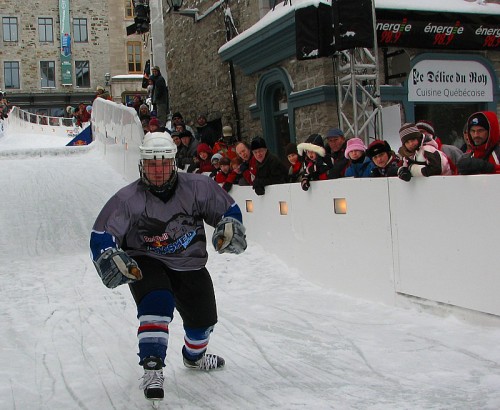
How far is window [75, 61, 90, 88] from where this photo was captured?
4884 centimetres

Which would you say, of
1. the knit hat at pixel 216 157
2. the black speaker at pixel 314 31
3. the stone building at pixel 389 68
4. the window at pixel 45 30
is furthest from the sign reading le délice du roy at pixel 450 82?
the window at pixel 45 30

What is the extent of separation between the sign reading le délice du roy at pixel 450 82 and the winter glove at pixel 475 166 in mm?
7309

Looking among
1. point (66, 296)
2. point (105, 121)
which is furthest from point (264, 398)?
point (105, 121)

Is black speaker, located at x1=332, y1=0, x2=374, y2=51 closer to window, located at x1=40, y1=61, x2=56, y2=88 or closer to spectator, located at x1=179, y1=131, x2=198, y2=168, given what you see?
spectator, located at x1=179, y1=131, x2=198, y2=168

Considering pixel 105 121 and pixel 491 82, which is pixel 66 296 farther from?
pixel 105 121

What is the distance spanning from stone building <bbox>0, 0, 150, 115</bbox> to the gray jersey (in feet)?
145

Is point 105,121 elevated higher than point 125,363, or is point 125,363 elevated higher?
point 105,121

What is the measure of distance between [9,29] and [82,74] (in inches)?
233

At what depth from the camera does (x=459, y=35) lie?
12.0m

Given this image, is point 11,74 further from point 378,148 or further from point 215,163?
point 378,148

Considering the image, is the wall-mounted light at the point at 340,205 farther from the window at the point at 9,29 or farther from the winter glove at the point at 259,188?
the window at the point at 9,29

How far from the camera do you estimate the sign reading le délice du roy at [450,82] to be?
12.1 meters

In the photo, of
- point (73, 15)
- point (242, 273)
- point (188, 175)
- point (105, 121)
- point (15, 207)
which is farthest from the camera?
point (73, 15)

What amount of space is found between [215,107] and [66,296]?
1003 centimetres
